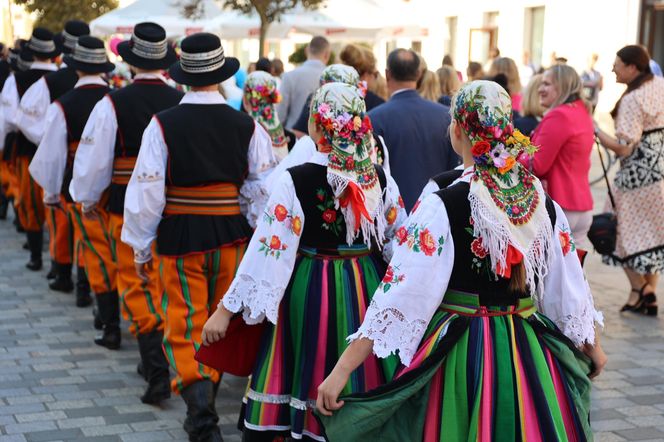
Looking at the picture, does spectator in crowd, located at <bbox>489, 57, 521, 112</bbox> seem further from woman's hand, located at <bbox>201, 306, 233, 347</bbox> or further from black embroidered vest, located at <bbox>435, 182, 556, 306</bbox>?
black embroidered vest, located at <bbox>435, 182, 556, 306</bbox>

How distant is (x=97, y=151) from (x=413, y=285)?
3.20m

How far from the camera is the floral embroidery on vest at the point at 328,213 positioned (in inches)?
160

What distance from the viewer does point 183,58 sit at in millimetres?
5133

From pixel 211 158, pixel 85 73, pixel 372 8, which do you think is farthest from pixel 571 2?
pixel 211 158

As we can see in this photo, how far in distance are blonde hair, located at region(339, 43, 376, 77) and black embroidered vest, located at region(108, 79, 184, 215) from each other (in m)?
2.22

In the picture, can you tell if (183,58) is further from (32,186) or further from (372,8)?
(372,8)

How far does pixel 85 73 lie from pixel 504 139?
4.58m

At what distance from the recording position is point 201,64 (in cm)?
513

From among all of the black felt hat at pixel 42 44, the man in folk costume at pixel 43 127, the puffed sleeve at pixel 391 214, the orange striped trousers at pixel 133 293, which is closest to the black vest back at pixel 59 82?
the man in folk costume at pixel 43 127

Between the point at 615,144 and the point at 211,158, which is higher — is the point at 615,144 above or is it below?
below

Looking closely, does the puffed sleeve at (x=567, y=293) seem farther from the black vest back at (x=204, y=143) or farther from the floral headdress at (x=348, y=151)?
the black vest back at (x=204, y=143)

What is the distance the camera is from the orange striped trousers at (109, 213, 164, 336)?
5.76 meters

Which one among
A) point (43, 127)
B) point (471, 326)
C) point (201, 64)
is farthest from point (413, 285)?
point (43, 127)

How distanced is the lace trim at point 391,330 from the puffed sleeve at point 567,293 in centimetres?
48
